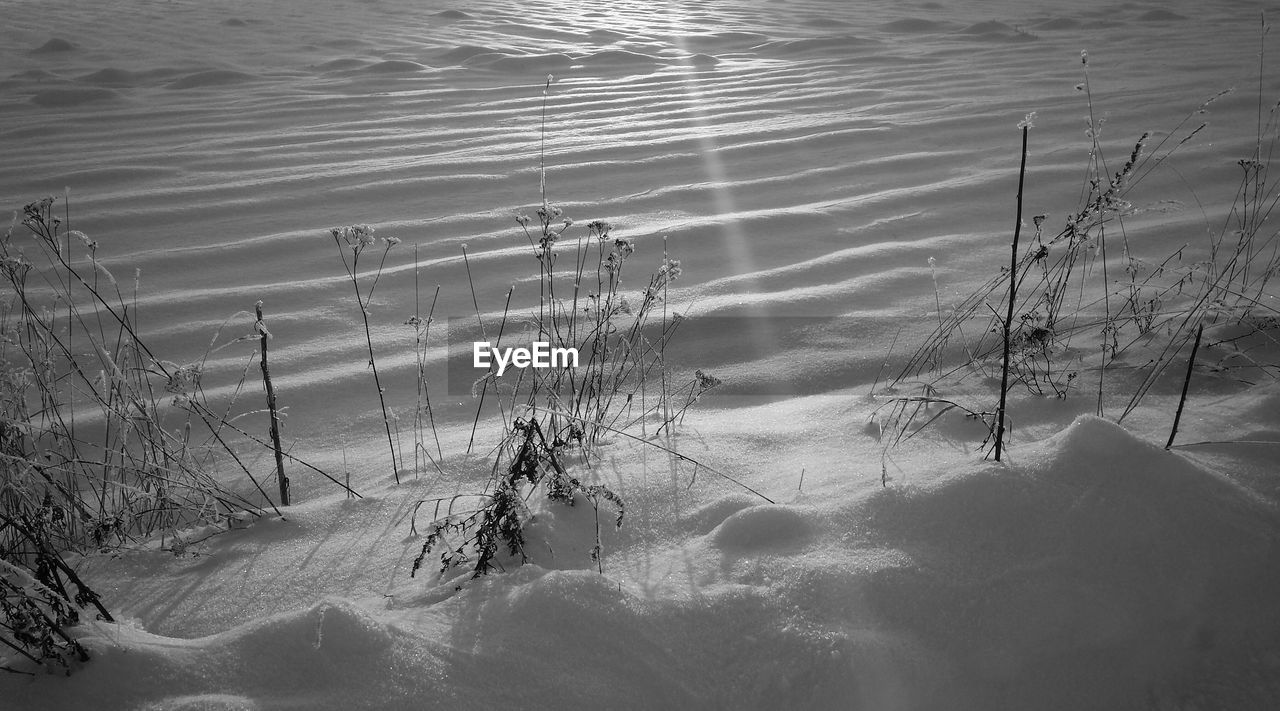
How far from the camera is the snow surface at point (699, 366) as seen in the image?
109cm

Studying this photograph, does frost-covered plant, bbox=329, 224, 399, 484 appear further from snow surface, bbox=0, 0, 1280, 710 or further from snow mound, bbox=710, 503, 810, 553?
snow mound, bbox=710, 503, 810, 553

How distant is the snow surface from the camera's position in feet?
3.59

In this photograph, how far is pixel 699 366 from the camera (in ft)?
8.27

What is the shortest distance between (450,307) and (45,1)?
838 cm

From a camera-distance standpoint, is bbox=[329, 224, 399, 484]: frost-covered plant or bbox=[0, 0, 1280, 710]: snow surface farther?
bbox=[329, 224, 399, 484]: frost-covered plant

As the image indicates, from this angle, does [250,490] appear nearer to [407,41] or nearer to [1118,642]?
[1118,642]
